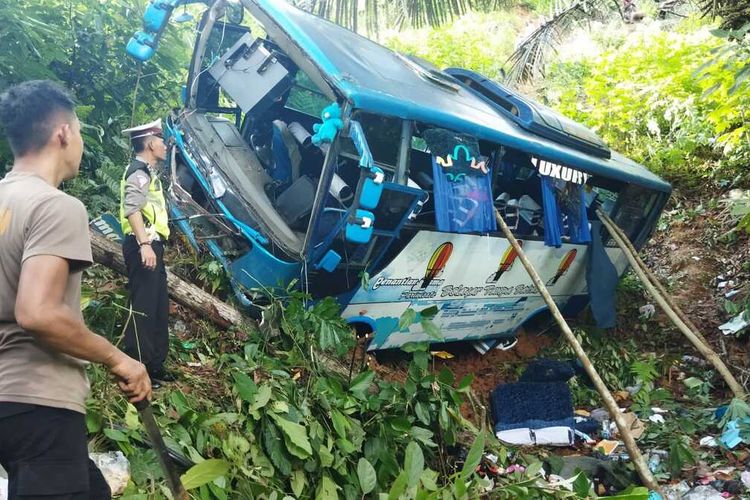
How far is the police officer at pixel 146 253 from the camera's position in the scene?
368 cm

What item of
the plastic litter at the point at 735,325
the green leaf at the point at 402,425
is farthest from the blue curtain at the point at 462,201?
the plastic litter at the point at 735,325

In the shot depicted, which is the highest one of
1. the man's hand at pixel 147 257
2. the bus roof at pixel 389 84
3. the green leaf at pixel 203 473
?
the bus roof at pixel 389 84

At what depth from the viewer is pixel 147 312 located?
3711mm

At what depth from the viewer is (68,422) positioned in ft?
6.20

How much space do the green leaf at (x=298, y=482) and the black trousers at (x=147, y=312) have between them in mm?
1069

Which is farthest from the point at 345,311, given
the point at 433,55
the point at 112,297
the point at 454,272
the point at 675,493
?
the point at 433,55

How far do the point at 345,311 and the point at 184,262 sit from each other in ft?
4.39

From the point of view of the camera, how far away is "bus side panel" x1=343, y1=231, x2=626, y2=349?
466cm

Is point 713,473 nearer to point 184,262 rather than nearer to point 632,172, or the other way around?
point 632,172

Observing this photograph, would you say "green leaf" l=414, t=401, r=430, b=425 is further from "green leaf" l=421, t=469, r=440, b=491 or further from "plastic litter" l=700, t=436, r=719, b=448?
"plastic litter" l=700, t=436, r=719, b=448

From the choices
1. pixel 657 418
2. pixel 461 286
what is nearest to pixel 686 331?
pixel 657 418

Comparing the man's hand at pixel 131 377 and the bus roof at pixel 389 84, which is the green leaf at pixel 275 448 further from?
the bus roof at pixel 389 84

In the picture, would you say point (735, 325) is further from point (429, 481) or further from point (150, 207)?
point (150, 207)

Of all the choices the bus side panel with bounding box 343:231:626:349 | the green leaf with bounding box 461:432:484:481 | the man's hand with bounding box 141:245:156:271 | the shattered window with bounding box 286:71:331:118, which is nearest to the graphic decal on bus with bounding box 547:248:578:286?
the bus side panel with bounding box 343:231:626:349
